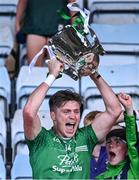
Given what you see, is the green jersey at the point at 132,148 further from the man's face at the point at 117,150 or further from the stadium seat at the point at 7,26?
the stadium seat at the point at 7,26

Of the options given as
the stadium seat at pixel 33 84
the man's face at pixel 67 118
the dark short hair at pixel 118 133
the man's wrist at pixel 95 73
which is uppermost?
the stadium seat at pixel 33 84

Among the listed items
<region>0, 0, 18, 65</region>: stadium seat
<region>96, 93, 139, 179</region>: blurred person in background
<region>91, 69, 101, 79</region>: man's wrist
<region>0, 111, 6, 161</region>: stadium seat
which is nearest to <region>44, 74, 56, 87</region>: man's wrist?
<region>91, 69, 101, 79</region>: man's wrist

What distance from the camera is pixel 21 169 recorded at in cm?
595

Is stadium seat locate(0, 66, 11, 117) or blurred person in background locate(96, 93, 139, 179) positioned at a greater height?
stadium seat locate(0, 66, 11, 117)

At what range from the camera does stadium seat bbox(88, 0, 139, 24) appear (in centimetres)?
787

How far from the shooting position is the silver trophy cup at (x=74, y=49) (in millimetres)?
4824

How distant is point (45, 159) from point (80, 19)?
776mm

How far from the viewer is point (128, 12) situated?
7.96 metres

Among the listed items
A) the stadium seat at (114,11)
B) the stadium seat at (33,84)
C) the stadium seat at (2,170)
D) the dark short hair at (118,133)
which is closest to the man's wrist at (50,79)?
the dark short hair at (118,133)

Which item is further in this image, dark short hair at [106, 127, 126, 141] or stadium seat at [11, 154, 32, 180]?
stadium seat at [11, 154, 32, 180]

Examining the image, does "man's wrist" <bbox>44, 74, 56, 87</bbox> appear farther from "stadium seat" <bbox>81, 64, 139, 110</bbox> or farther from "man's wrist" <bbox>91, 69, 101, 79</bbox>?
"stadium seat" <bbox>81, 64, 139, 110</bbox>

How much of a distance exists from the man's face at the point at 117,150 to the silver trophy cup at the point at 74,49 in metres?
0.57

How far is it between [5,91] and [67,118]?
6.73 ft

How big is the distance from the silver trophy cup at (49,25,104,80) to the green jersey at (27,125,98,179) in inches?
14.3
